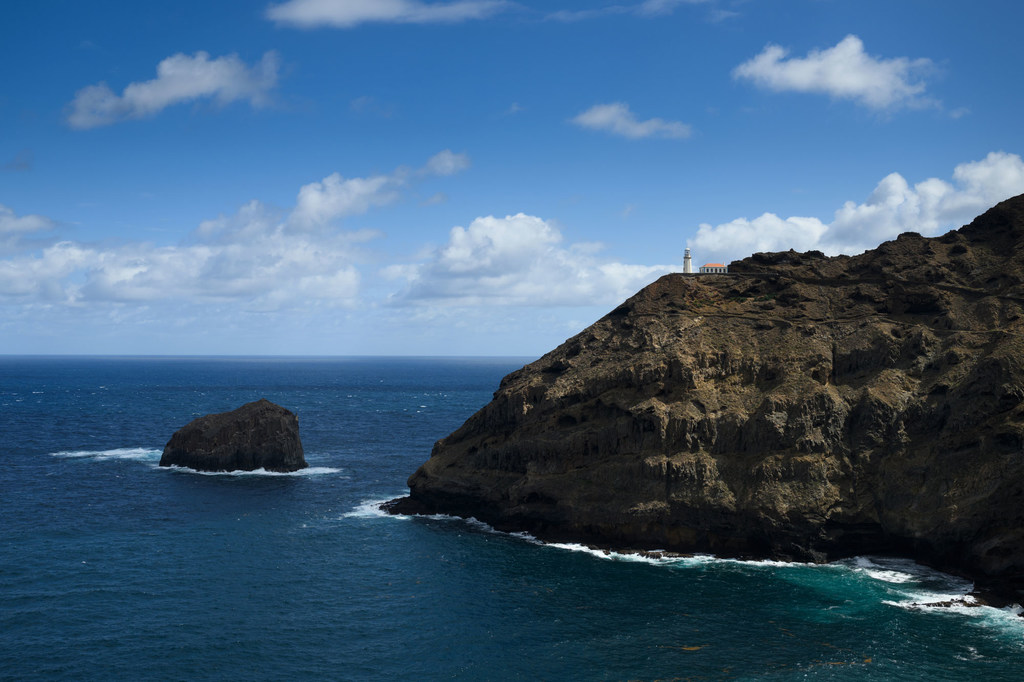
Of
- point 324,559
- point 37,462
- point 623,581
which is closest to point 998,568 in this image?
point 623,581

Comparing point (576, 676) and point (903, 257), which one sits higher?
point (903, 257)

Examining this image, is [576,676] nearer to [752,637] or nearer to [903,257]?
[752,637]

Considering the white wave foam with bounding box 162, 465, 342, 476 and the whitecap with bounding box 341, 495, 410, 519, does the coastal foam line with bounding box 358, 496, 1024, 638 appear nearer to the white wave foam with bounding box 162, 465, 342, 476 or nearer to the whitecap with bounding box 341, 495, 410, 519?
the whitecap with bounding box 341, 495, 410, 519

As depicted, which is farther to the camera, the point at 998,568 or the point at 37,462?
the point at 37,462

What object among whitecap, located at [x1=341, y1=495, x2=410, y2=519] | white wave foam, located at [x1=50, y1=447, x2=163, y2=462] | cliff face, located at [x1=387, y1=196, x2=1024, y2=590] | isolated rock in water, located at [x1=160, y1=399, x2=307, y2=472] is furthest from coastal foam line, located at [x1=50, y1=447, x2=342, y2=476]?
cliff face, located at [x1=387, y1=196, x2=1024, y2=590]

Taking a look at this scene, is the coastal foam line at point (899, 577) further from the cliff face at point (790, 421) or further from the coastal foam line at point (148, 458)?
the coastal foam line at point (148, 458)

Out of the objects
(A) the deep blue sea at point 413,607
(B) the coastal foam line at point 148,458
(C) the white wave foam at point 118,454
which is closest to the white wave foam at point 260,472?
(B) the coastal foam line at point 148,458
